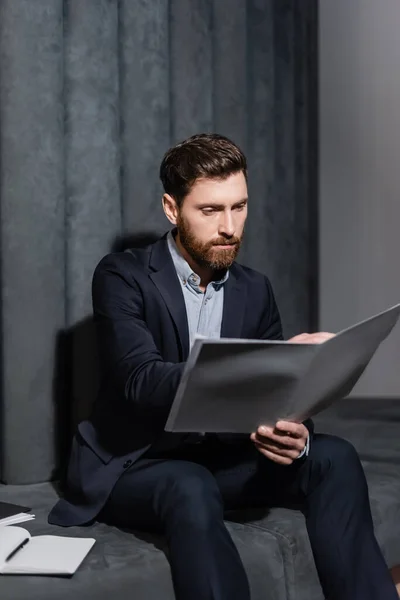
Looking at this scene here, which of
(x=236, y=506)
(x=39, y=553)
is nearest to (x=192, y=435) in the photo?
(x=236, y=506)

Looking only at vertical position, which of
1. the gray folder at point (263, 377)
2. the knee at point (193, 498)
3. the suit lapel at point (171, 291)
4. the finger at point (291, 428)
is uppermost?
the suit lapel at point (171, 291)

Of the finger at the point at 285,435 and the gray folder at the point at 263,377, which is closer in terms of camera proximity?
the gray folder at the point at 263,377

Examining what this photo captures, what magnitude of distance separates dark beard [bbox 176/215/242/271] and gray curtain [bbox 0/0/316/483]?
35 cm

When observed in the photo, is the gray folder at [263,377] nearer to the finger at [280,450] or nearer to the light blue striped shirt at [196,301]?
the finger at [280,450]

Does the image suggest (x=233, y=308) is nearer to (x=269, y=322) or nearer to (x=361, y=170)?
(x=269, y=322)

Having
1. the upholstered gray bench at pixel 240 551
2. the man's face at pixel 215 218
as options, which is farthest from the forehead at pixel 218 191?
the upholstered gray bench at pixel 240 551

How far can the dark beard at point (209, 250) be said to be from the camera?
60.1 inches

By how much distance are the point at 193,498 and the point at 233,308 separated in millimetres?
425

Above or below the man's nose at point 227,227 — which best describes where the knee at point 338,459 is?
below

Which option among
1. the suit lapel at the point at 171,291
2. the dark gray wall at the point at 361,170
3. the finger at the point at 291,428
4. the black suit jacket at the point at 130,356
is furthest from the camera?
the dark gray wall at the point at 361,170

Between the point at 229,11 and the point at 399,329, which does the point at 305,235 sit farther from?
the point at 229,11

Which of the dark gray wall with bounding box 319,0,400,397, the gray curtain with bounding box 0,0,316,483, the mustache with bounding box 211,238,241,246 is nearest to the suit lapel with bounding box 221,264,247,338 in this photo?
the mustache with bounding box 211,238,241,246

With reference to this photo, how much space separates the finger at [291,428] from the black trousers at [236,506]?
113mm

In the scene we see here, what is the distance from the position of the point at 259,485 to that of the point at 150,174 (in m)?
0.78
